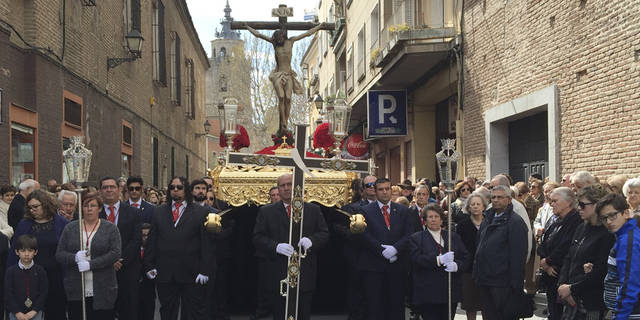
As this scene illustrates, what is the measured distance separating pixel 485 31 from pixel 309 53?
3749 cm

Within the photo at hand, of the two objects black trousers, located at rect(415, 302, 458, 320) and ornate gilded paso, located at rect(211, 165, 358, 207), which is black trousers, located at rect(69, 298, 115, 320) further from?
black trousers, located at rect(415, 302, 458, 320)

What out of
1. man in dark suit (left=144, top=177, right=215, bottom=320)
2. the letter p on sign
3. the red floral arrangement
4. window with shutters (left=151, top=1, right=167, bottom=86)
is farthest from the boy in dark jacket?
window with shutters (left=151, top=1, right=167, bottom=86)

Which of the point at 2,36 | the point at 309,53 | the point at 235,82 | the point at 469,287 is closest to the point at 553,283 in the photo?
the point at 469,287

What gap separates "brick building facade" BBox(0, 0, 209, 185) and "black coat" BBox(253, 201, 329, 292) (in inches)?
266

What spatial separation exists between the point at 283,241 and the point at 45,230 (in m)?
2.39

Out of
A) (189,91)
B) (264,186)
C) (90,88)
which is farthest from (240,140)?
(189,91)

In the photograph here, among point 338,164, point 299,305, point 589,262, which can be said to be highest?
point 338,164

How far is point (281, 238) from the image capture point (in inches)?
292

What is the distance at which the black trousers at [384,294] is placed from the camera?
802 centimetres

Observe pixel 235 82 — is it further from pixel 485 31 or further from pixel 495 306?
pixel 495 306

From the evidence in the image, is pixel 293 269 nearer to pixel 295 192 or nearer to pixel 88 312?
pixel 295 192

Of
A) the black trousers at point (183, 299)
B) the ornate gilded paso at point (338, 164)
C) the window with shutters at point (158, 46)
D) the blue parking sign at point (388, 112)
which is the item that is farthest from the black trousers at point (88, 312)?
the window with shutters at point (158, 46)

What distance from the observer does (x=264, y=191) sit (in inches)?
351

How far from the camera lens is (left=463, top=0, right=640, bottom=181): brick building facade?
997 centimetres
